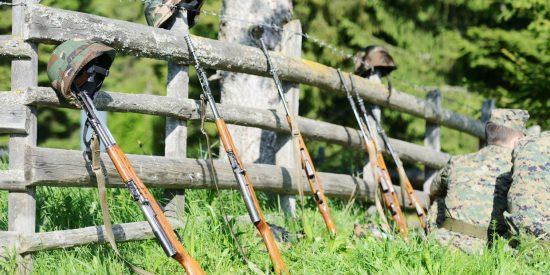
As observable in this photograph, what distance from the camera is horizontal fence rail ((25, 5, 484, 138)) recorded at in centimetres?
518

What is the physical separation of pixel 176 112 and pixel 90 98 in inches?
38.4

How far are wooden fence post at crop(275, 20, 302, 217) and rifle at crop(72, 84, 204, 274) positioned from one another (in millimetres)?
2478

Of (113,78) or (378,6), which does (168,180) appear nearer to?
(378,6)

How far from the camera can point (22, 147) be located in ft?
16.7

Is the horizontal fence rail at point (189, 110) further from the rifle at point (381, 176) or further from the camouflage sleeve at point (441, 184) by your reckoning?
the camouflage sleeve at point (441, 184)

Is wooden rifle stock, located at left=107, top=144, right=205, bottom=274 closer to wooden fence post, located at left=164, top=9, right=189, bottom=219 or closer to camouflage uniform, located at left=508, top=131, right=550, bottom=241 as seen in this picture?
wooden fence post, located at left=164, top=9, right=189, bottom=219

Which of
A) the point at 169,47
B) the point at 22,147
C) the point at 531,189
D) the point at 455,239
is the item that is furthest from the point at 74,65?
the point at 455,239

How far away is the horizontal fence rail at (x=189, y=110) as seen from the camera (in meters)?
5.12

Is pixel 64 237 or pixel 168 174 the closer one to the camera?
pixel 64 237

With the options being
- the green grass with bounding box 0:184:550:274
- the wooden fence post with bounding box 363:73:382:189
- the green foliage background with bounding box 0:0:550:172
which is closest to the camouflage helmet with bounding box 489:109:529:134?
the green grass with bounding box 0:184:550:274

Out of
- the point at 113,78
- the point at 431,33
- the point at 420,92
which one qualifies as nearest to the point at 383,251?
the point at 420,92

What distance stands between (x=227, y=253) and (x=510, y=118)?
2.38m

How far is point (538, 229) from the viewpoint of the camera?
5684mm

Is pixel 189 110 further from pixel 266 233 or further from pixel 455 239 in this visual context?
pixel 455 239
